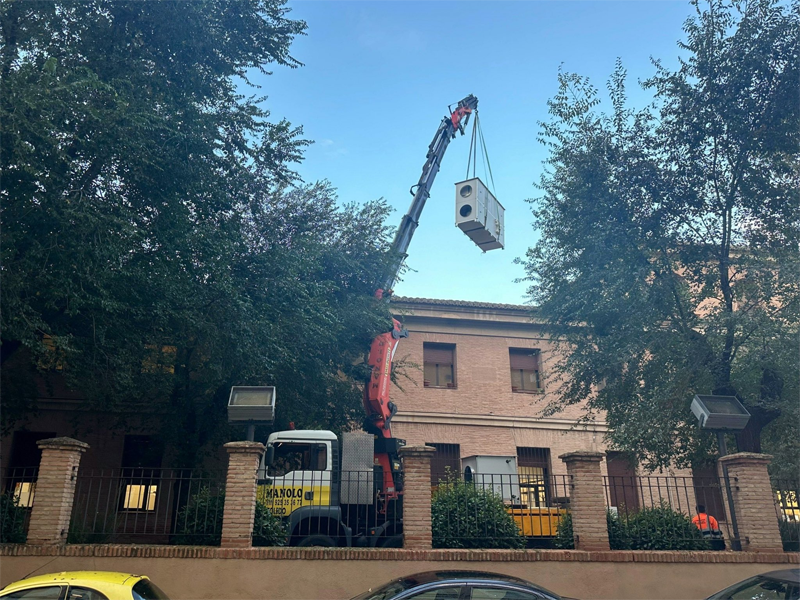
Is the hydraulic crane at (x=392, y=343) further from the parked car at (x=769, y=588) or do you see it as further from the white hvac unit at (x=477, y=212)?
the parked car at (x=769, y=588)

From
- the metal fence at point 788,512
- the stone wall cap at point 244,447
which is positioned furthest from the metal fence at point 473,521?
the metal fence at point 788,512

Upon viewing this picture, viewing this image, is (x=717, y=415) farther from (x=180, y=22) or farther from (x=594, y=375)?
(x=180, y=22)

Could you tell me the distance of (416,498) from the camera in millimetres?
9938

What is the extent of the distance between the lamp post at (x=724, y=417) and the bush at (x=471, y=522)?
345 cm

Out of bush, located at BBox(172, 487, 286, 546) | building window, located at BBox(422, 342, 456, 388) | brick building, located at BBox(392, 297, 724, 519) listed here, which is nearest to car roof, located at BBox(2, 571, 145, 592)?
bush, located at BBox(172, 487, 286, 546)

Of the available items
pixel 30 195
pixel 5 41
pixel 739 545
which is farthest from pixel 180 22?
pixel 739 545

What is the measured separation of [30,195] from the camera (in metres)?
10.6

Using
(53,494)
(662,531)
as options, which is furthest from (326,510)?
(662,531)

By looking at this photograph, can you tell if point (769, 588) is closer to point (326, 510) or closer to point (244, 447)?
point (326, 510)

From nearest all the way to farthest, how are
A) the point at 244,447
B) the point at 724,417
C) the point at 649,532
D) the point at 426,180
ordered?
1. the point at 244,447
2. the point at 724,417
3. the point at 649,532
4. the point at 426,180

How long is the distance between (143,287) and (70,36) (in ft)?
16.5

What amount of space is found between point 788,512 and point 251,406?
30.2 feet

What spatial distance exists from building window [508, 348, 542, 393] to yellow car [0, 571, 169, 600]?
59.0 ft

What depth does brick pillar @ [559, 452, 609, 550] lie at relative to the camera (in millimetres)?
10117
